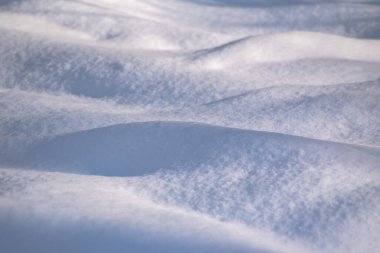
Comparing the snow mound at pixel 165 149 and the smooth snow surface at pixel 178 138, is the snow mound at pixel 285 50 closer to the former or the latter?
the smooth snow surface at pixel 178 138

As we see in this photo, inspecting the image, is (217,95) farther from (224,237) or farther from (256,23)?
(256,23)

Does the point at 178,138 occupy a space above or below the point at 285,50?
below

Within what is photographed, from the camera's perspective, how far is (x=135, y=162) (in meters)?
1.22

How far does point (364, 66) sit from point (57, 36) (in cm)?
154

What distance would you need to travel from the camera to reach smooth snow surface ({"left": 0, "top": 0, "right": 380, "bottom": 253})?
933 mm

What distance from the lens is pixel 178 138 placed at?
1.26 m

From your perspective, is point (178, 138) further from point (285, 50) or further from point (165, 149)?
point (285, 50)

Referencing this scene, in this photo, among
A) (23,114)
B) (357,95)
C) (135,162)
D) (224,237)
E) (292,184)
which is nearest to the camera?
(224,237)

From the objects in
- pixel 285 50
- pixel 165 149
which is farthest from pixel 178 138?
pixel 285 50

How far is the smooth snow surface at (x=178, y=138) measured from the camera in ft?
3.06

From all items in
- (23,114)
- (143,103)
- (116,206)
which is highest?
(143,103)

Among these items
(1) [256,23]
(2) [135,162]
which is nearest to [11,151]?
→ (2) [135,162]

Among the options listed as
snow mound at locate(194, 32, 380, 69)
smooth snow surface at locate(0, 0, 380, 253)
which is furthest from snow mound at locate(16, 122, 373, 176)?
snow mound at locate(194, 32, 380, 69)

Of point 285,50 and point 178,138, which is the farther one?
point 285,50
